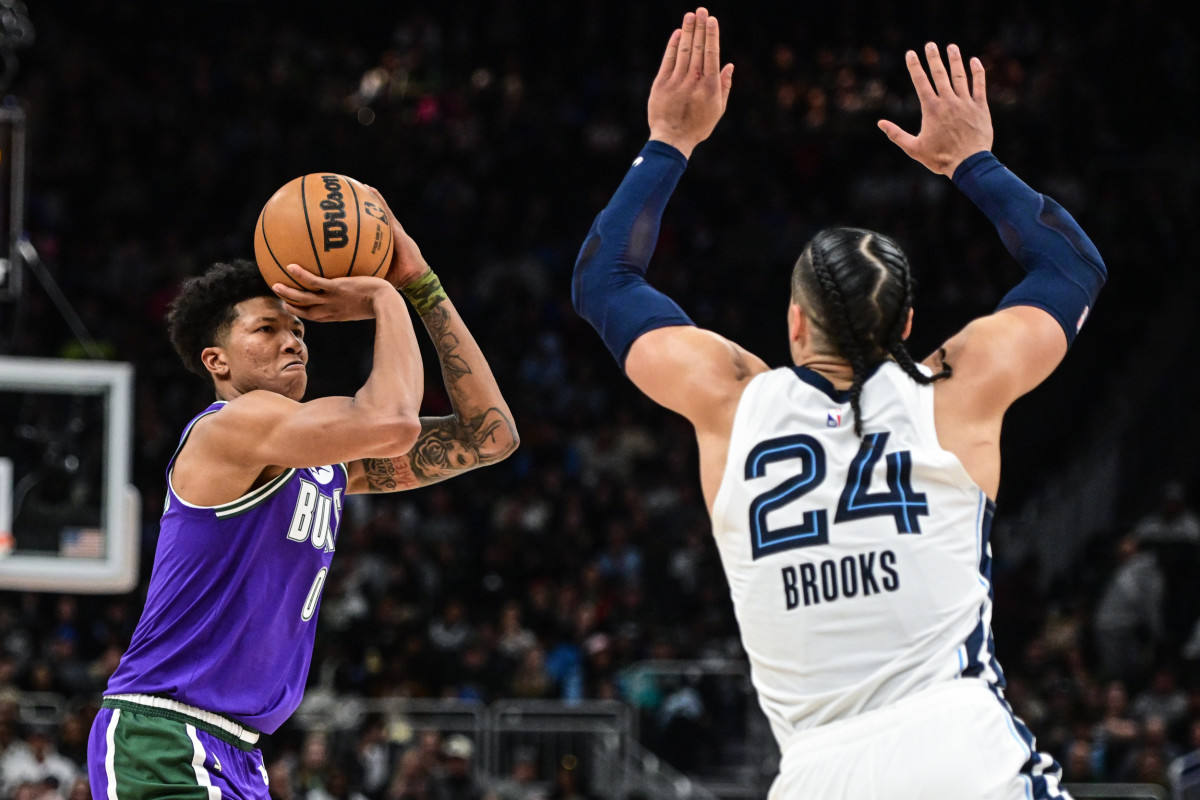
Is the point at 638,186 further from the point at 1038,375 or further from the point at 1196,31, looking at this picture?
the point at 1196,31

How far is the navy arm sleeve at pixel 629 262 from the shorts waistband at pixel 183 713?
178 centimetres

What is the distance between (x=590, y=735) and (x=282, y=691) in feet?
31.1

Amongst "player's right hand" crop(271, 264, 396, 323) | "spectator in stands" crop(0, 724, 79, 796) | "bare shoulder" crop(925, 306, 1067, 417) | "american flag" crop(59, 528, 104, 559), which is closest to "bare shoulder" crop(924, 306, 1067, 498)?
"bare shoulder" crop(925, 306, 1067, 417)

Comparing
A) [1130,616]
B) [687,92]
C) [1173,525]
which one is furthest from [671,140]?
[1173,525]

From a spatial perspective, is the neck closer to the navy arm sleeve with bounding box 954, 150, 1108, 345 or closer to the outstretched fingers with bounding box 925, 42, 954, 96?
the navy arm sleeve with bounding box 954, 150, 1108, 345

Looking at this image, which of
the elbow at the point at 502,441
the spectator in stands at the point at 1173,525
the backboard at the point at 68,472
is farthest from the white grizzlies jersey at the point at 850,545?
the spectator in stands at the point at 1173,525

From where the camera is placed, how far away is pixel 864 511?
3.15 meters

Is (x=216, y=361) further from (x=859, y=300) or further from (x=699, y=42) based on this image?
(x=859, y=300)

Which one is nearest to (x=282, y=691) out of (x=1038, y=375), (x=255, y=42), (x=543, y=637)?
(x=1038, y=375)

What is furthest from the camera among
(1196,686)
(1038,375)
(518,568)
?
(518,568)

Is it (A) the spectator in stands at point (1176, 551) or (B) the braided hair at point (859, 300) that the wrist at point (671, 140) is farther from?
(A) the spectator in stands at point (1176, 551)

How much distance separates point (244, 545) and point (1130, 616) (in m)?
12.2

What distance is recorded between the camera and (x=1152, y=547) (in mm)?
15414

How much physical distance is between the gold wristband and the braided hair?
230 centimetres
